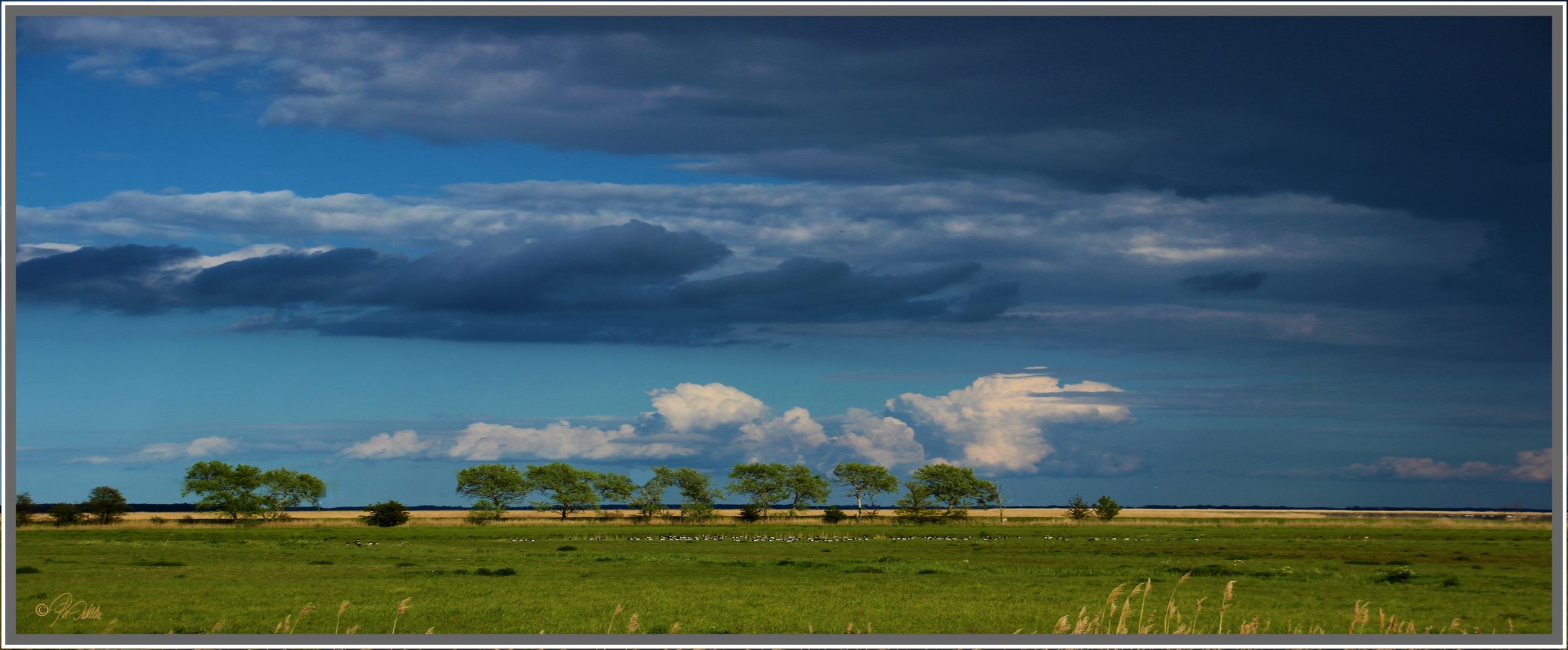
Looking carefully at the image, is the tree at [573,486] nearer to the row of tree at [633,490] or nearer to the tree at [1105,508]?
the row of tree at [633,490]

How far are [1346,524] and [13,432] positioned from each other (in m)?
125

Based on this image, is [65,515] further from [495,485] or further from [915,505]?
[915,505]

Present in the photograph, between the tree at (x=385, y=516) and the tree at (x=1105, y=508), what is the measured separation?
270ft

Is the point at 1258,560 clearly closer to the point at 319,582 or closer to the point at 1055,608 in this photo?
the point at 1055,608

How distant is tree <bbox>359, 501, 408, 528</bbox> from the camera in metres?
101

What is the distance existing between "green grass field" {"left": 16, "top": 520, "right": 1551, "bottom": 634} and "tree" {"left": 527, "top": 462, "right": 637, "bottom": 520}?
4435cm

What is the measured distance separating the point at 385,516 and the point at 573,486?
27.7 meters

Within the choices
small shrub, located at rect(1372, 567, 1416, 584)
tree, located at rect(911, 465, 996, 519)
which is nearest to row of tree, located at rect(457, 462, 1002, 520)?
tree, located at rect(911, 465, 996, 519)

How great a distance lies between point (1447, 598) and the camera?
34.7 metres

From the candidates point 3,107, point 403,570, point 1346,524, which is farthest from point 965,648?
point 1346,524

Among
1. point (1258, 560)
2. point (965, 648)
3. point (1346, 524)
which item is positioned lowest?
point (1346, 524)

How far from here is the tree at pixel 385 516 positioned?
101 metres

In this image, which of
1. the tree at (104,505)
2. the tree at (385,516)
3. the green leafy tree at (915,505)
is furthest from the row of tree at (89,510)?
the green leafy tree at (915,505)

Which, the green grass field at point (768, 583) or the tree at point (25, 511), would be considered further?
the tree at point (25, 511)
